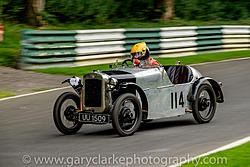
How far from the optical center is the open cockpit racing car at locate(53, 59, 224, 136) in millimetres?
7797

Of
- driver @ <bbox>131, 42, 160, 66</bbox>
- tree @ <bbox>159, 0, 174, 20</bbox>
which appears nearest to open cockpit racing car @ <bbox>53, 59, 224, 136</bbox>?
driver @ <bbox>131, 42, 160, 66</bbox>

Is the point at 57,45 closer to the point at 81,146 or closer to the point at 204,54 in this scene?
the point at 204,54

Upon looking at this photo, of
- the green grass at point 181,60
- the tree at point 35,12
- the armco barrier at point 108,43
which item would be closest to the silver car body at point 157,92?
the armco barrier at point 108,43

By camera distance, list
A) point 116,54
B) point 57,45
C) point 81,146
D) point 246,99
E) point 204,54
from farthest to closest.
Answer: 1. point 204,54
2. point 116,54
3. point 57,45
4. point 246,99
5. point 81,146

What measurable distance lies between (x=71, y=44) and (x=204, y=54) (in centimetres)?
525

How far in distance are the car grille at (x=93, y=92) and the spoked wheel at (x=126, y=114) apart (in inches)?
16.1

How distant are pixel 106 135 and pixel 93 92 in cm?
68

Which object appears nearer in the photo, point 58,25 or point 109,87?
point 109,87

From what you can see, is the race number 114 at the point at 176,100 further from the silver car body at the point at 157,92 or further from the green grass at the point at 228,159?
the green grass at the point at 228,159

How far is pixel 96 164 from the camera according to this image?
242 inches

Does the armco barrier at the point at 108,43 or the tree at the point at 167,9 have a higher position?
the tree at the point at 167,9

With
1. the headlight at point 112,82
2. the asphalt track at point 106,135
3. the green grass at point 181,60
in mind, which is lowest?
the asphalt track at point 106,135

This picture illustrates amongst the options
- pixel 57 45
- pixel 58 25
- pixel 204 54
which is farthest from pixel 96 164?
pixel 58 25

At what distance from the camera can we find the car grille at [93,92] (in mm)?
7922
